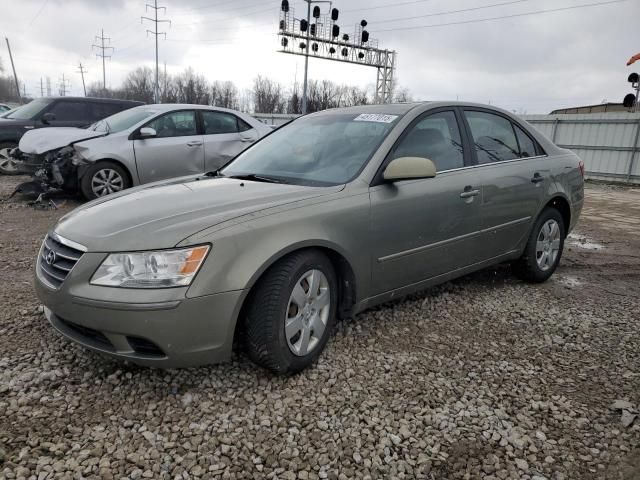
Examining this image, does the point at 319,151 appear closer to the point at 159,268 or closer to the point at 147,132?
the point at 159,268

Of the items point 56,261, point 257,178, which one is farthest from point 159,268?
point 257,178

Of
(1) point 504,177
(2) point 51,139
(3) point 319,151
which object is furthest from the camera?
(2) point 51,139

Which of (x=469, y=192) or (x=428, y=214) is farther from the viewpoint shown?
(x=469, y=192)

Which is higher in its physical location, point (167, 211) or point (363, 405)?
point (167, 211)

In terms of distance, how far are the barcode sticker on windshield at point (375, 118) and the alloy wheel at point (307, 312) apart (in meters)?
1.31

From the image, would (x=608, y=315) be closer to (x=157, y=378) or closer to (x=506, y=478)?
(x=506, y=478)

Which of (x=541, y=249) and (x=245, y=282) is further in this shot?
(x=541, y=249)

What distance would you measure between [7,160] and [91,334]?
929cm

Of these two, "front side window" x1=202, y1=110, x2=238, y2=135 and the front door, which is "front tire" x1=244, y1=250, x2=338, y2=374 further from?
"front side window" x1=202, y1=110, x2=238, y2=135

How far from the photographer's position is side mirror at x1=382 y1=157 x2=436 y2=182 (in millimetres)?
3023

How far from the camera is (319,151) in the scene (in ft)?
11.3

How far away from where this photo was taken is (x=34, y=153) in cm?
729

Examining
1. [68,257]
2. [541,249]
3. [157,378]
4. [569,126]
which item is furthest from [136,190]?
[569,126]

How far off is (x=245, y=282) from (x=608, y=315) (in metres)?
3.06
